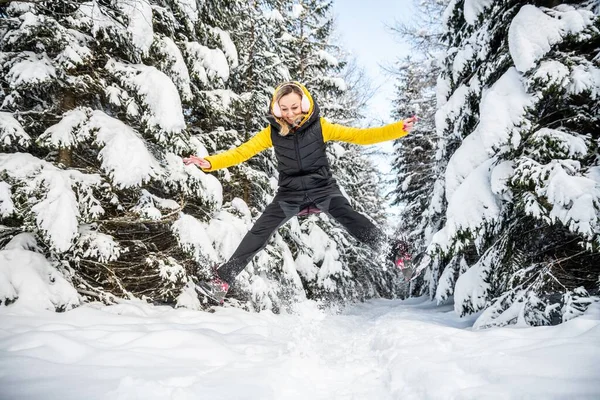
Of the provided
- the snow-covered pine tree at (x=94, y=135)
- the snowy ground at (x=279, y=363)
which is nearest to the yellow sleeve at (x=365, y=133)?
the snow-covered pine tree at (x=94, y=135)

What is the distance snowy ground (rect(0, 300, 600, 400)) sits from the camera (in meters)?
1.84

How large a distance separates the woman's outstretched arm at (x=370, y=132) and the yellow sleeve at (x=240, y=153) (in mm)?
798

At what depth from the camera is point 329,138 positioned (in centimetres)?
412

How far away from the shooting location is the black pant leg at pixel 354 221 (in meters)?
3.83

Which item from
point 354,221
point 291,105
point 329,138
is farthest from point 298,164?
point 354,221

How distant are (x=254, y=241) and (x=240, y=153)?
1.18 metres

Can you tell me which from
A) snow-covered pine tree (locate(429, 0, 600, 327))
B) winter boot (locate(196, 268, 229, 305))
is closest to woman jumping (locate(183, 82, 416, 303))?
winter boot (locate(196, 268, 229, 305))

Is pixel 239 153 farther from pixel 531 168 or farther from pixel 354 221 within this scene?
pixel 531 168

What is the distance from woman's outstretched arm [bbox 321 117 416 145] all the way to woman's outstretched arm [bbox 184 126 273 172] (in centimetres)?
80

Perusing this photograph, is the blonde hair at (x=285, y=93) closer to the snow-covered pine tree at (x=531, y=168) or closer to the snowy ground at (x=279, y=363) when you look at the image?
the snow-covered pine tree at (x=531, y=168)

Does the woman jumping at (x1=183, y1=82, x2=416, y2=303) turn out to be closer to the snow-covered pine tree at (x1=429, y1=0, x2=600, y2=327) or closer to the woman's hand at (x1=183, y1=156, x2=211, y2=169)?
the woman's hand at (x1=183, y1=156, x2=211, y2=169)

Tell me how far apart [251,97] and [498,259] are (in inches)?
227

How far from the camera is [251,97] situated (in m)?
7.18

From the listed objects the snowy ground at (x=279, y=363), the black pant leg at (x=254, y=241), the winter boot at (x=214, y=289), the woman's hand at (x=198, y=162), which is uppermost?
the woman's hand at (x=198, y=162)
